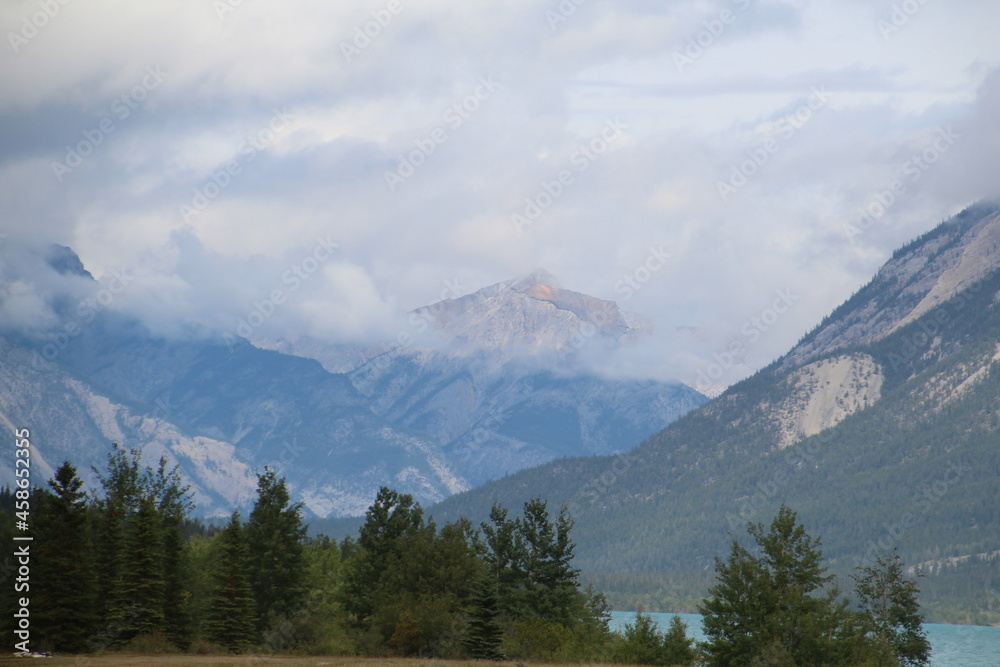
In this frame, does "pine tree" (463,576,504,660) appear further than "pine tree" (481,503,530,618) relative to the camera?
No

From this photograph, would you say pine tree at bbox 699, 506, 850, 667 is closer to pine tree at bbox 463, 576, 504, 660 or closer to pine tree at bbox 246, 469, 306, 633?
pine tree at bbox 463, 576, 504, 660

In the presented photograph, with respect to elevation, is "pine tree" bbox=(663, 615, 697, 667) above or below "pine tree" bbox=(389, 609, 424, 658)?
below

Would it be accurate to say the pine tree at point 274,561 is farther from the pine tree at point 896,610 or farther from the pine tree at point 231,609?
the pine tree at point 896,610

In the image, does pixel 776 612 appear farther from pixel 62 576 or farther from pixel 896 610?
pixel 62 576

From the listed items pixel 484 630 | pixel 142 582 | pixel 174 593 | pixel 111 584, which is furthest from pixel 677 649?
pixel 111 584

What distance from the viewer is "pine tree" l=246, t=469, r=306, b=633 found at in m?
94.9

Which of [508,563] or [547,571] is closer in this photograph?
[547,571]

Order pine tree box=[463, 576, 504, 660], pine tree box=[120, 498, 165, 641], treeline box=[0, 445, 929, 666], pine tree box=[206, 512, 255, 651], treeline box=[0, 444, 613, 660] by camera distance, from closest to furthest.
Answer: treeline box=[0, 444, 613, 660] < treeline box=[0, 445, 929, 666] < pine tree box=[463, 576, 504, 660] < pine tree box=[120, 498, 165, 641] < pine tree box=[206, 512, 255, 651]

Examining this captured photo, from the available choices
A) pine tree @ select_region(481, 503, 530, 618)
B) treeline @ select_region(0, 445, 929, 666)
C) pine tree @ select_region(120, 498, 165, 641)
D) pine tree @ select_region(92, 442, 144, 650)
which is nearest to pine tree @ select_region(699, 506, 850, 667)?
treeline @ select_region(0, 445, 929, 666)

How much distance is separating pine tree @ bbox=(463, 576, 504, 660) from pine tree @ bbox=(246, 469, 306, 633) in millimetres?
23151

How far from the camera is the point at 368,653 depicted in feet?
277

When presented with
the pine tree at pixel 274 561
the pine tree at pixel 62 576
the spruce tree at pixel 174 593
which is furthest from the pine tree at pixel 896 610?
the pine tree at pixel 62 576

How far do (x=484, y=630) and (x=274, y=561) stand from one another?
27.7 metres

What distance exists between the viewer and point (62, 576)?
Answer: 72625 millimetres
